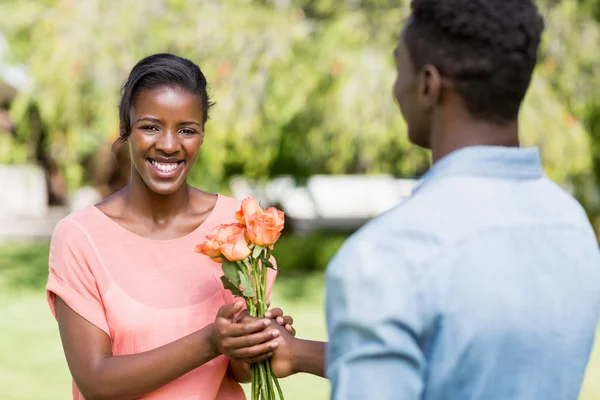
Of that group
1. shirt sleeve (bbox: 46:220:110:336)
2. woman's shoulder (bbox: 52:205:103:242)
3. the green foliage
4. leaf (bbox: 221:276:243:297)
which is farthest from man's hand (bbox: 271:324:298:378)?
the green foliage

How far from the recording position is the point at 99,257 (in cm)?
215

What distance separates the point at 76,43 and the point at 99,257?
8.22 m

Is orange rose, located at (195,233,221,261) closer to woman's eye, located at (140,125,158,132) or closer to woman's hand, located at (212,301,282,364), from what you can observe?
woman's hand, located at (212,301,282,364)

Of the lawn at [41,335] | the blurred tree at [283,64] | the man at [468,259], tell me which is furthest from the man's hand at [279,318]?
the blurred tree at [283,64]

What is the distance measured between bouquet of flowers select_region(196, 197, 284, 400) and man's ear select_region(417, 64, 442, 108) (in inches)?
32.0

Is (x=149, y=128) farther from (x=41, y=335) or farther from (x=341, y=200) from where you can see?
(x=341, y=200)

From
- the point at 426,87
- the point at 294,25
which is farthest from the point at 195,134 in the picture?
the point at 294,25

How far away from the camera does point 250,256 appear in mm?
2096

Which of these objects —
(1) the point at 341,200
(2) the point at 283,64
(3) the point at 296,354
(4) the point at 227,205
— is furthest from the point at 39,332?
(1) the point at 341,200

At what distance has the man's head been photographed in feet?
4.11

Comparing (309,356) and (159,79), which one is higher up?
(159,79)

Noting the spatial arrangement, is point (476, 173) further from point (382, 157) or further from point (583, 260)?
point (382, 157)

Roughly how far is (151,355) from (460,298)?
1050 millimetres

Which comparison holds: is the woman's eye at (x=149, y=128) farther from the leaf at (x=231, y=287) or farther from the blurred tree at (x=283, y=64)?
the blurred tree at (x=283, y=64)
